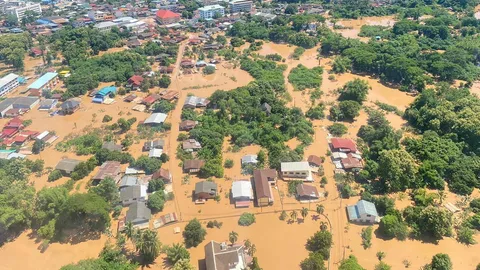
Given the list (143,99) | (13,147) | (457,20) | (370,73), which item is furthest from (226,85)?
(457,20)

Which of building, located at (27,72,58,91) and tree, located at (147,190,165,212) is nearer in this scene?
tree, located at (147,190,165,212)

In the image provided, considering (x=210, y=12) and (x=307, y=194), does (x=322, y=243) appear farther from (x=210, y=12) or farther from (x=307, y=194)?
(x=210, y=12)

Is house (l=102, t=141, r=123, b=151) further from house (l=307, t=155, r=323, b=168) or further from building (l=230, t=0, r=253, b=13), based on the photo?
building (l=230, t=0, r=253, b=13)

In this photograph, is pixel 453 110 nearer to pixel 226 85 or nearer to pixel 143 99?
pixel 226 85

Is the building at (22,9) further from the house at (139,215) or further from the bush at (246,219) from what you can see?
the bush at (246,219)

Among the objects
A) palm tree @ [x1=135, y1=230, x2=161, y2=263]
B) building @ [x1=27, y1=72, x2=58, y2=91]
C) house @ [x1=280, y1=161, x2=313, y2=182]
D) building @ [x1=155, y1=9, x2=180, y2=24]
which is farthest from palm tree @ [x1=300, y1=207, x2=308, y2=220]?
building @ [x1=155, y1=9, x2=180, y2=24]
